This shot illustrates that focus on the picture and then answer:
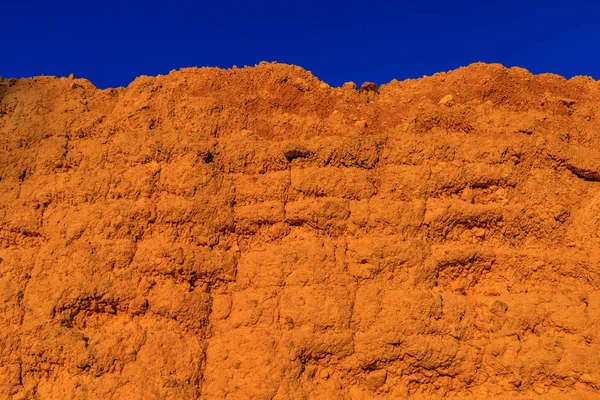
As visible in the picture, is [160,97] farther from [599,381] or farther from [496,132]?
[599,381]

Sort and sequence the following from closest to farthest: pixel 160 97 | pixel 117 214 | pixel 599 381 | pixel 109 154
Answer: pixel 599 381 → pixel 117 214 → pixel 109 154 → pixel 160 97

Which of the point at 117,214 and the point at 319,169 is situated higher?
the point at 319,169

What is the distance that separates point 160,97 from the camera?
→ 11.1 feet

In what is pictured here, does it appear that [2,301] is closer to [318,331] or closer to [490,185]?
[318,331]

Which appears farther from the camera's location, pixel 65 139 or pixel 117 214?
pixel 65 139

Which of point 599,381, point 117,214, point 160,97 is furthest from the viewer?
point 160,97

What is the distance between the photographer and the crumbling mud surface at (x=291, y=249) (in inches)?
107

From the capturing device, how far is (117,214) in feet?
9.55

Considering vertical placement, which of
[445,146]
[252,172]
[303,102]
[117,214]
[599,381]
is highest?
[303,102]

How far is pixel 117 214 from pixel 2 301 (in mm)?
710

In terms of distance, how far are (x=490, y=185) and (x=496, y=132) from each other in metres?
0.39

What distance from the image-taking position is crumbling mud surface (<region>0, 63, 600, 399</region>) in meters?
2.71

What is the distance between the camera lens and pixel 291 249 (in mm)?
2906

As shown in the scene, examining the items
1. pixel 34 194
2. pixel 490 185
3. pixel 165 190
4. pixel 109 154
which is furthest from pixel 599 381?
pixel 34 194
